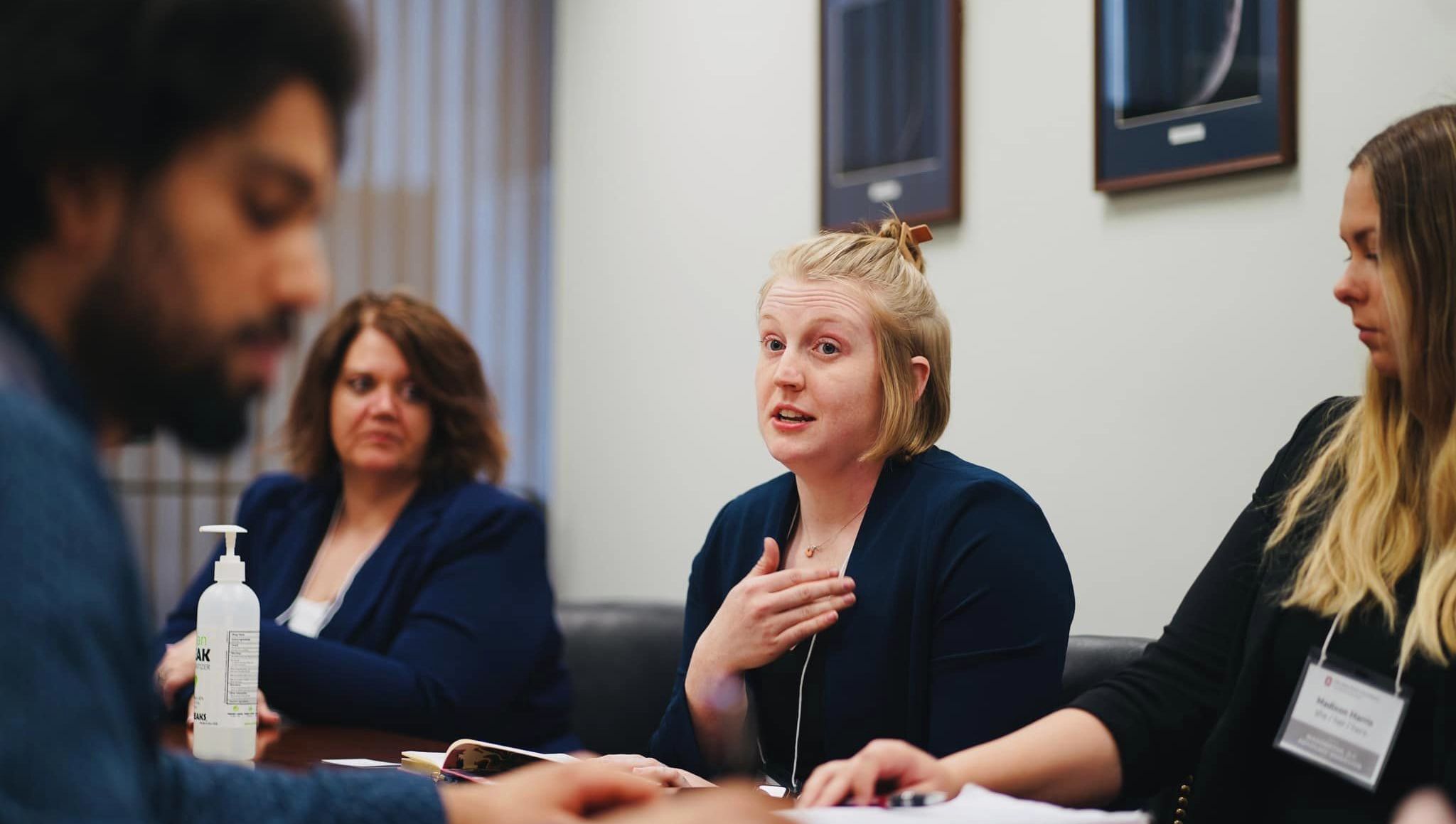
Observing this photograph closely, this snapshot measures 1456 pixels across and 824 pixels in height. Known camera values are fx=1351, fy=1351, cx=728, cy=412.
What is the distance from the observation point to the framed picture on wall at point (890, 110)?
313 centimetres

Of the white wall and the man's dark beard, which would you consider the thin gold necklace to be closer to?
the white wall

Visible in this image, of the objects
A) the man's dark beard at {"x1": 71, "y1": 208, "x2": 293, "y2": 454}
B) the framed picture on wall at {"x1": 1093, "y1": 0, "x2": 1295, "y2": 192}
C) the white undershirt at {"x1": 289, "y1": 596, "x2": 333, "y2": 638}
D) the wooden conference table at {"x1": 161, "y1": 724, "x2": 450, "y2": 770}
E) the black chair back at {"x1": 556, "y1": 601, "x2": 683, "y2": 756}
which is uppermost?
the framed picture on wall at {"x1": 1093, "y1": 0, "x2": 1295, "y2": 192}

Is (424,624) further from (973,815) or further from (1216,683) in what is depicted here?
(973,815)

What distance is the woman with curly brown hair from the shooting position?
8.18 ft

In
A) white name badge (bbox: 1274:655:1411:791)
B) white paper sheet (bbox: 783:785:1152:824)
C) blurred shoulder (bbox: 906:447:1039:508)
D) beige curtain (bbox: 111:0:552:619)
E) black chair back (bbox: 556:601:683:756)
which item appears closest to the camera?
white paper sheet (bbox: 783:785:1152:824)

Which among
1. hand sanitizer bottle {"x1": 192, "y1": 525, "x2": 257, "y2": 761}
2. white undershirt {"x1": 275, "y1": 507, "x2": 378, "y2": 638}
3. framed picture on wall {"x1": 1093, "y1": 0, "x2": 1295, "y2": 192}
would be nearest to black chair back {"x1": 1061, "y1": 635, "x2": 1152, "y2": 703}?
framed picture on wall {"x1": 1093, "y1": 0, "x2": 1295, "y2": 192}

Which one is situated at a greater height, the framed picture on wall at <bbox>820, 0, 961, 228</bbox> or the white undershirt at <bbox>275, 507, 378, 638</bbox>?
the framed picture on wall at <bbox>820, 0, 961, 228</bbox>

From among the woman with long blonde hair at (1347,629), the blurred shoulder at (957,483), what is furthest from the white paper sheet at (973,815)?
the blurred shoulder at (957,483)

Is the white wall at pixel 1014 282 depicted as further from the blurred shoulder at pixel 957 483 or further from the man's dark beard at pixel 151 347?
the man's dark beard at pixel 151 347

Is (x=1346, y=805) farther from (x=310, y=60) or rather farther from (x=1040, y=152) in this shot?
(x=1040, y=152)

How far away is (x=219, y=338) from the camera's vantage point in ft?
2.64

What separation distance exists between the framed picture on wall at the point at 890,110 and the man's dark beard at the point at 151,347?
2.48 meters

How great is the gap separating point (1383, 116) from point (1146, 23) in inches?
21.8

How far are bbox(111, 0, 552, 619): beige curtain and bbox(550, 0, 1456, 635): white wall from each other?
8.6 inches
